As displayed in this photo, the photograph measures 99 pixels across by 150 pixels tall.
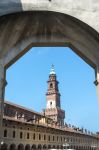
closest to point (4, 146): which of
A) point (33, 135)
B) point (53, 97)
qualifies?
point (33, 135)

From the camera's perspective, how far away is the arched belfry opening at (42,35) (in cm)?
798

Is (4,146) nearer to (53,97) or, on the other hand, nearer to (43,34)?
(43,34)

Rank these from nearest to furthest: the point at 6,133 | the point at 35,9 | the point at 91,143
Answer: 1. the point at 35,9
2. the point at 6,133
3. the point at 91,143

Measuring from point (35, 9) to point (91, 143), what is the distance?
326 ft

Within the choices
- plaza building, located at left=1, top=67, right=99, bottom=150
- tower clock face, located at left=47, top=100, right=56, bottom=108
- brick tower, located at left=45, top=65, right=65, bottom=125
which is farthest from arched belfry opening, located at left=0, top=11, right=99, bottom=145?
tower clock face, located at left=47, top=100, right=56, bottom=108

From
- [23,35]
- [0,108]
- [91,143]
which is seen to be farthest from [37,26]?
[91,143]

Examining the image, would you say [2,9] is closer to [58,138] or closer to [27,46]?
[27,46]

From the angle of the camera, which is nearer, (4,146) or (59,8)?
(59,8)

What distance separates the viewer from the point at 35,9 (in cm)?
770

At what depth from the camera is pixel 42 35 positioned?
874 cm

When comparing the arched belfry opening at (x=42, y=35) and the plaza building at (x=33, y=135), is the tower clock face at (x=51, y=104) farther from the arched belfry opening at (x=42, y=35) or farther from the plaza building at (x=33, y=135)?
the arched belfry opening at (x=42, y=35)

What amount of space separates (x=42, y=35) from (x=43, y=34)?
48 mm

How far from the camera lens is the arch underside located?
26.2ft

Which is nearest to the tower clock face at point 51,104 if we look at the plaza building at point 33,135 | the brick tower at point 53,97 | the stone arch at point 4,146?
the brick tower at point 53,97
